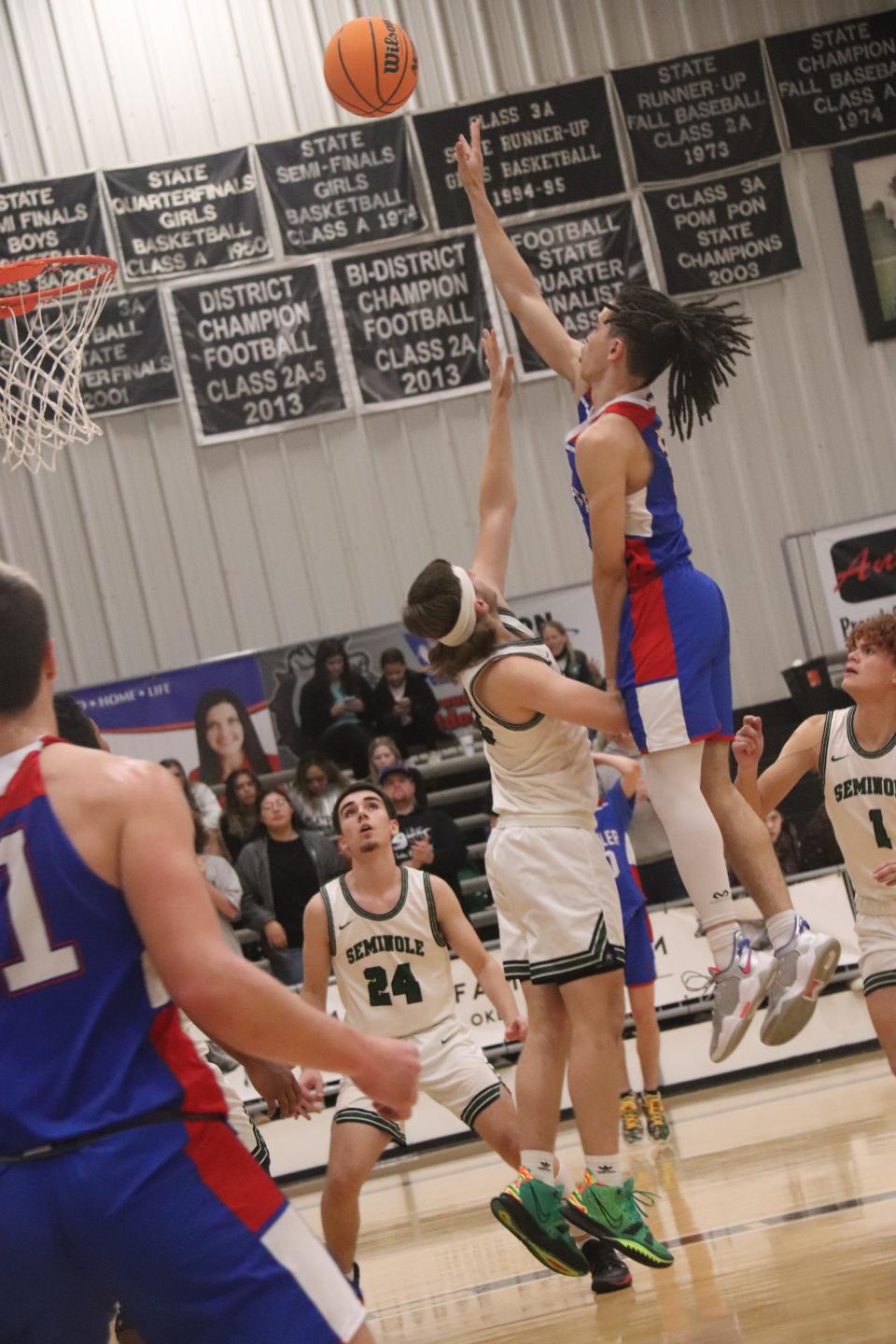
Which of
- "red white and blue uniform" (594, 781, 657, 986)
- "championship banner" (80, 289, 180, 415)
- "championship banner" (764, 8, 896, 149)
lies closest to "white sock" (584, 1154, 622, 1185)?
"red white and blue uniform" (594, 781, 657, 986)

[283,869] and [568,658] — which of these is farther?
[568,658]

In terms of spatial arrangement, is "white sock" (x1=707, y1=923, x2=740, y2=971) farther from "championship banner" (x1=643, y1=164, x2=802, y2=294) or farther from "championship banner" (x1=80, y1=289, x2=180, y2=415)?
"championship banner" (x1=643, y1=164, x2=802, y2=294)

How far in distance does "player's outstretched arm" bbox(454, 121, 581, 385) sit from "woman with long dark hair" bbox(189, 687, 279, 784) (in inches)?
241

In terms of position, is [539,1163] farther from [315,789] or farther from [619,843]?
[315,789]

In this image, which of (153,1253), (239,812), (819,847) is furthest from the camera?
(239,812)

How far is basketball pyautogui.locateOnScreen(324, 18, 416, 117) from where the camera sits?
269 inches

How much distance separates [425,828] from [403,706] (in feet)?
5.51

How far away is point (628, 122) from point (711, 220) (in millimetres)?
1062

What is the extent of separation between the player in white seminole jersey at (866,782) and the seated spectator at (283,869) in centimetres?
457

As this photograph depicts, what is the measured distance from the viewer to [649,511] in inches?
174

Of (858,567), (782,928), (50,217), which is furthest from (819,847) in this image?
(50,217)

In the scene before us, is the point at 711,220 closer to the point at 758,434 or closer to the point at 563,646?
the point at 758,434

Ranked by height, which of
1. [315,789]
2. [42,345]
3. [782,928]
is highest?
[42,345]

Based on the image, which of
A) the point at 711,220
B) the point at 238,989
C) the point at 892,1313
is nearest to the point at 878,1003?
the point at 892,1313
